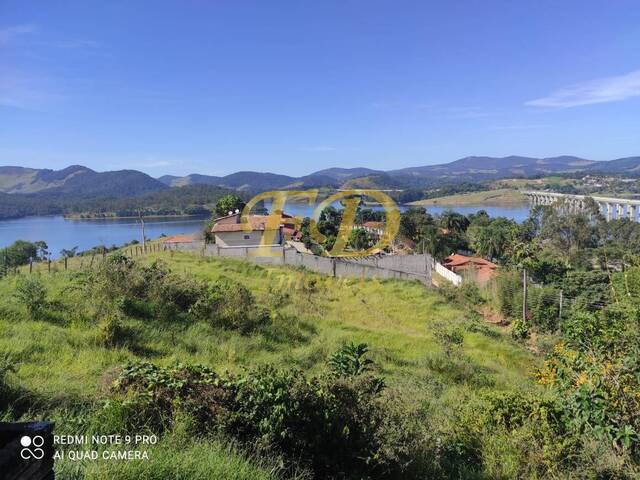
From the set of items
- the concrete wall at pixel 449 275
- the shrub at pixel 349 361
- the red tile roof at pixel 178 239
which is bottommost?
the concrete wall at pixel 449 275

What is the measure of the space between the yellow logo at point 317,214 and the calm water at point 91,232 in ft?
94.7

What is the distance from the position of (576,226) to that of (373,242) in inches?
1250

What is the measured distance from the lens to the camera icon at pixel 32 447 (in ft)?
4.73

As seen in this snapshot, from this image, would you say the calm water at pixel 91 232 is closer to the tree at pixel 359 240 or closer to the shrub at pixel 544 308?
the tree at pixel 359 240

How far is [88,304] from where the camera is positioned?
741 centimetres

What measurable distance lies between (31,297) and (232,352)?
337 centimetres

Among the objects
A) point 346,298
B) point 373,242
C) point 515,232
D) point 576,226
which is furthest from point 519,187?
point 346,298

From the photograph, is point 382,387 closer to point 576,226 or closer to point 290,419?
point 290,419

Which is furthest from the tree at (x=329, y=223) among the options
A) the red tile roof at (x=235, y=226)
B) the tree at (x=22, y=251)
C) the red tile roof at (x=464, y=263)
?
the tree at (x=22, y=251)

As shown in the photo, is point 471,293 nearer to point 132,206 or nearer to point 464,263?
point 464,263

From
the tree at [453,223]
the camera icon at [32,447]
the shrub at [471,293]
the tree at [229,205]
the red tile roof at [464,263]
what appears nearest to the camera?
the camera icon at [32,447]

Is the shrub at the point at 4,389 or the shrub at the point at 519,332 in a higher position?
the shrub at the point at 4,389

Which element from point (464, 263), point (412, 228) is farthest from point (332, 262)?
point (412, 228)

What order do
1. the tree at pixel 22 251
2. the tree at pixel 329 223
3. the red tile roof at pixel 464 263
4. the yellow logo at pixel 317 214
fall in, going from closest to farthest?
the yellow logo at pixel 317 214, the red tile roof at pixel 464 263, the tree at pixel 22 251, the tree at pixel 329 223
